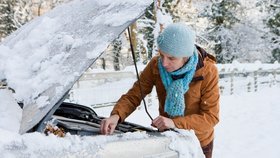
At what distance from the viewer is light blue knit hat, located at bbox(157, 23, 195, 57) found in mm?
2693

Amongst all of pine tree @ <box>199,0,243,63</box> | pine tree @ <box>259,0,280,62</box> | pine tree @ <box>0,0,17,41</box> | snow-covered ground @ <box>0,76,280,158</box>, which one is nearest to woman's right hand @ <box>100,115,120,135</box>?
→ snow-covered ground @ <box>0,76,280,158</box>

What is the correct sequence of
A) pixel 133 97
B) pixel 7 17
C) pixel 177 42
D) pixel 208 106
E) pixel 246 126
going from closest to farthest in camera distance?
pixel 177 42
pixel 208 106
pixel 133 97
pixel 246 126
pixel 7 17

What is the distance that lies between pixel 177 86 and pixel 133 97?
0.39 metres

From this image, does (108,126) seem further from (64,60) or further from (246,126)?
(246,126)

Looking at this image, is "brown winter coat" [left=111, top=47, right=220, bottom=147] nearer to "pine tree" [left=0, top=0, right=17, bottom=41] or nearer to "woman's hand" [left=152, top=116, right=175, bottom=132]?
"woman's hand" [left=152, top=116, right=175, bottom=132]

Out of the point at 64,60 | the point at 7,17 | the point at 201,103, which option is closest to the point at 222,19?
the point at 7,17

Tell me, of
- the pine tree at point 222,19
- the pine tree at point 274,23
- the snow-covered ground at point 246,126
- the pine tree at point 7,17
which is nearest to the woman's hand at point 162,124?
the snow-covered ground at point 246,126

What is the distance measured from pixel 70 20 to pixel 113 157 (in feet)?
2.71

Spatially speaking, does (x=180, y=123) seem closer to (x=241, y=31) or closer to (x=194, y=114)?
(x=194, y=114)

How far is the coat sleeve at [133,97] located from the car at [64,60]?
291 mm

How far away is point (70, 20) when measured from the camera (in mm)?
2416

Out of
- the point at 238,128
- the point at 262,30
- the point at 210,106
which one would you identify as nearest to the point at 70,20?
the point at 210,106

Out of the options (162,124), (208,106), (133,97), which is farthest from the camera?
(133,97)

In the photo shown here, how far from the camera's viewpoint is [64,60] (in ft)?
6.77
